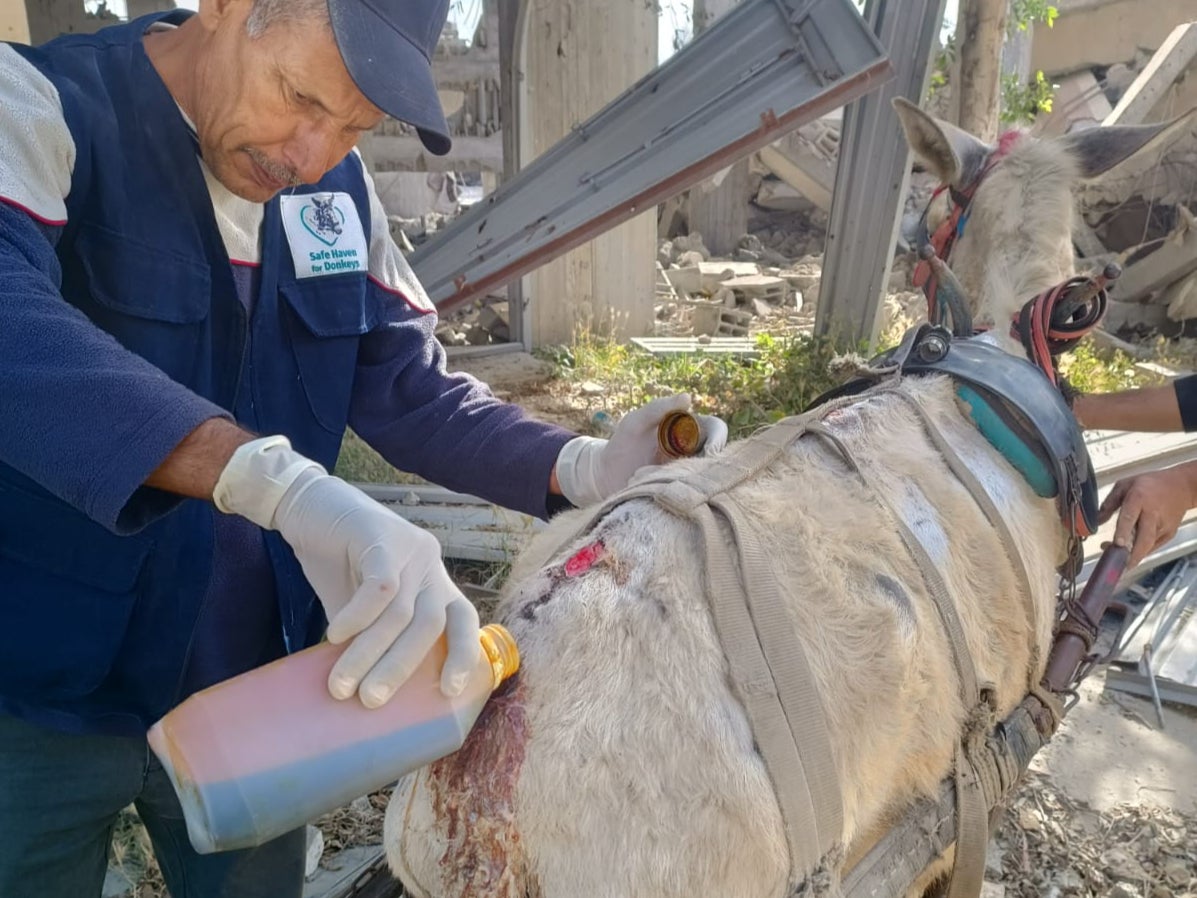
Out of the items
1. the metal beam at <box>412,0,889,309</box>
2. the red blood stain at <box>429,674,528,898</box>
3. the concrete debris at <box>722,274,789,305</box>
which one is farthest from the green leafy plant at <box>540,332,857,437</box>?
the red blood stain at <box>429,674,528,898</box>

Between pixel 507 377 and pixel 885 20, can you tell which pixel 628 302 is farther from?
pixel 885 20

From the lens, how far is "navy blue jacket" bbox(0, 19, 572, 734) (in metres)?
1.10

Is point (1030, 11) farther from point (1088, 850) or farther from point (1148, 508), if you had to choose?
→ point (1088, 850)

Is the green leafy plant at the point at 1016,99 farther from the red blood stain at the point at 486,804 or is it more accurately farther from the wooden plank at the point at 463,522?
the red blood stain at the point at 486,804

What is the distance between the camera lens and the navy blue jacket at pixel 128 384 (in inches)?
43.5

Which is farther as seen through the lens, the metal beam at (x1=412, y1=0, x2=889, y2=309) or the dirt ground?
the metal beam at (x1=412, y1=0, x2=889, y2=309)

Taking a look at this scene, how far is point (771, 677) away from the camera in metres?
1.29

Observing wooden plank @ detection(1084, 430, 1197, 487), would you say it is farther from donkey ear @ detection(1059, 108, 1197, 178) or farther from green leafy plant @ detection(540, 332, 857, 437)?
donkey ear @ detection(1059, 108, 1197, 178)

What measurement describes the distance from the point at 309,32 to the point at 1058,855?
3.12 m

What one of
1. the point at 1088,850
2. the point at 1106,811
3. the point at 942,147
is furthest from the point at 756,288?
the point at 1088,850

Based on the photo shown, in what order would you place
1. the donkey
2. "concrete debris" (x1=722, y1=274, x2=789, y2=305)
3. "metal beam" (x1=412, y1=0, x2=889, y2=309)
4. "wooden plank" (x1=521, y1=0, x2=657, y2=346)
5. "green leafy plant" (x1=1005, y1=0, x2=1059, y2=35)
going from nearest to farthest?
the donkey < "metal beam" (x1=412, y1=0, x2=889, y2=309) < "green leafy plant" (x1=1005, y1=0, x2=1059, y2=35) < "wooden plank" (x1=521, y1=0, x2=657, y2=346) < "concrete debris" (x1=722, y1=274, x2=789, y2=305)

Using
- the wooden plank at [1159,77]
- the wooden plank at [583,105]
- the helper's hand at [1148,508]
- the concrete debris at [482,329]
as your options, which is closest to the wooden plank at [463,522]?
the helper's hand at [1148,508]

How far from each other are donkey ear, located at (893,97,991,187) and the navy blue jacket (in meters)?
2.22

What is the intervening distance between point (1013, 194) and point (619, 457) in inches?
78.9
